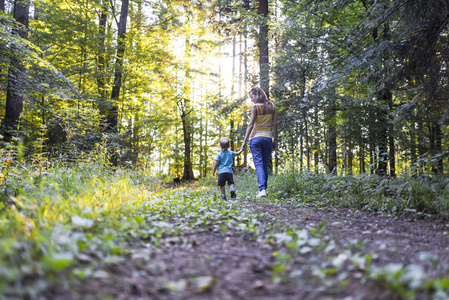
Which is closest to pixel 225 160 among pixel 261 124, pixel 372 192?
pixel 261 124

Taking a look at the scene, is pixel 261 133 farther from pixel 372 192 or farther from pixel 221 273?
pixel 221 273

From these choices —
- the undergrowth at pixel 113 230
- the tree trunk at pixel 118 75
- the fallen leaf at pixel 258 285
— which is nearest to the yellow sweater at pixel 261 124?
the undergrowth at pixel 113 230

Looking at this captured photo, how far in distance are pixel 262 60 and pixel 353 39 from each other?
24.3ft

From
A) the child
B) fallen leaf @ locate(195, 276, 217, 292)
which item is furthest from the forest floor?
the child

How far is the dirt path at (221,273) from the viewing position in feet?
4.98

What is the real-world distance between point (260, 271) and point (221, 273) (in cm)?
28

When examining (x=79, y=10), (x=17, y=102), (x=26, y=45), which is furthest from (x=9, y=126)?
(x=79, y=10)

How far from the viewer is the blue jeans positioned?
579 centimetres

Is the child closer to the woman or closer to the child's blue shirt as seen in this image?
the child's blue shirt

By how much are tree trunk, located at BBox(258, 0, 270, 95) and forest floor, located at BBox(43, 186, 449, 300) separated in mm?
9709

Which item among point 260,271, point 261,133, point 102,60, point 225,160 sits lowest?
point 260,271

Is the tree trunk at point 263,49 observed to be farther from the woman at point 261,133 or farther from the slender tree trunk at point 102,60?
the slender tree trunk at point 102,60

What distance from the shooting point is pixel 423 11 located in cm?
574

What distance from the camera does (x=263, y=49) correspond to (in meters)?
13.2
